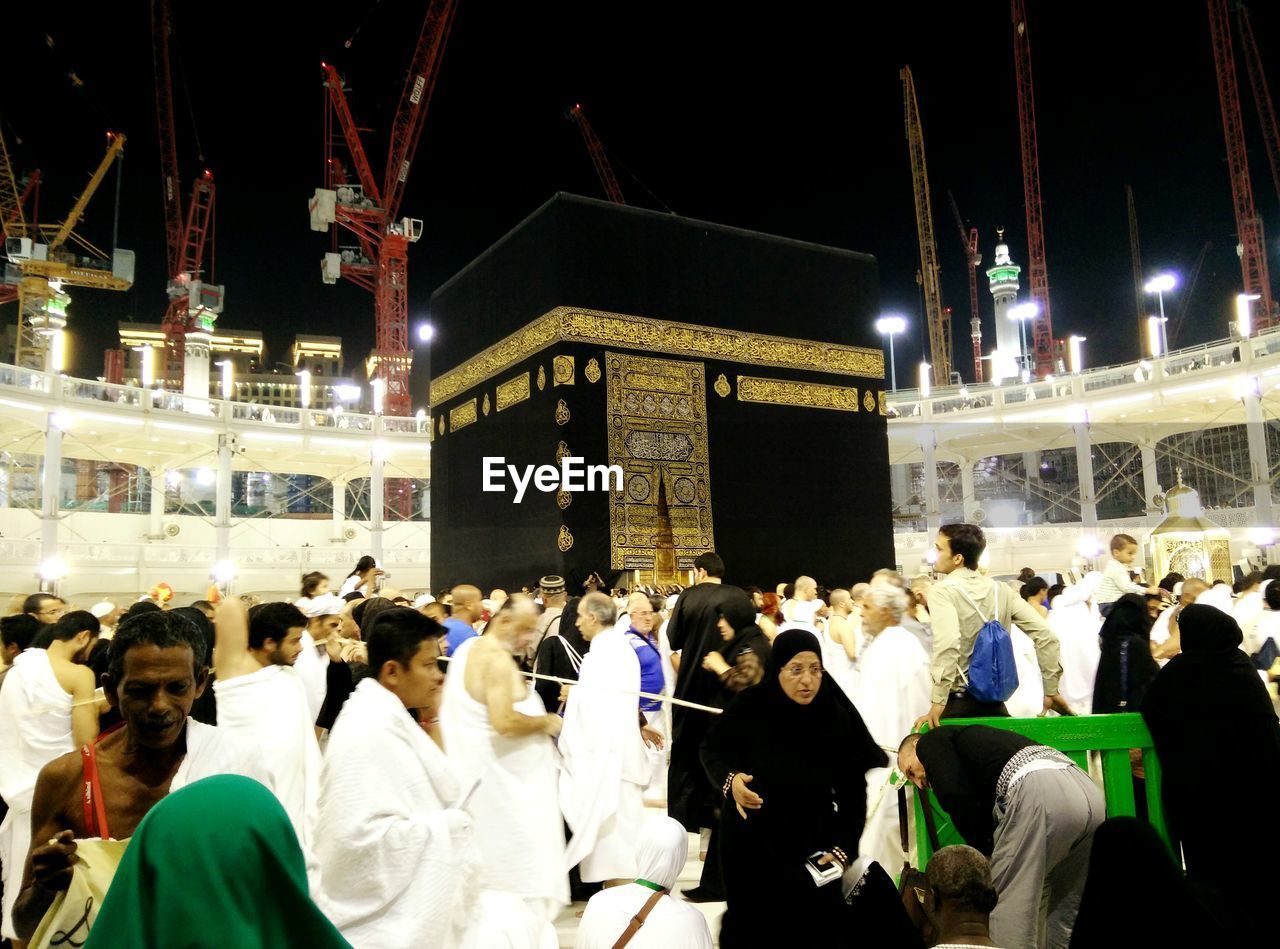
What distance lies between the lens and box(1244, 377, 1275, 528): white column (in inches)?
789

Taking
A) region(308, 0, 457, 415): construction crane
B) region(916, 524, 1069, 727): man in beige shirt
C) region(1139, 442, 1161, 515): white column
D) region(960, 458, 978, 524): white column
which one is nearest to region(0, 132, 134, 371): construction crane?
region(308, 0, 457, 415): construction crane

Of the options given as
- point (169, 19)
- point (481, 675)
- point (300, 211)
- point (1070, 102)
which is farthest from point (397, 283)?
point (481, 675)

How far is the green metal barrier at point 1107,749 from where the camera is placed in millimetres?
3166

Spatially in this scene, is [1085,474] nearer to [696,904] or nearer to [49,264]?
[696,904]

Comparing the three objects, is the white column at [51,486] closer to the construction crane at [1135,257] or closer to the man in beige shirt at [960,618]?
the man in beige shirt at [960,618]

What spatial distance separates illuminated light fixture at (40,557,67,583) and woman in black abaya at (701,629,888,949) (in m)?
18.8

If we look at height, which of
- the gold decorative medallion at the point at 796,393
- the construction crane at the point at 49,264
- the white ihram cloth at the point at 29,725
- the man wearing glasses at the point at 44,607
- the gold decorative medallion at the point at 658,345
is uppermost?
the construction crane at the point at 49,264

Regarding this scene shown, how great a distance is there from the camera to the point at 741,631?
196 inches

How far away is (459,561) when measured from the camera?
15188mm

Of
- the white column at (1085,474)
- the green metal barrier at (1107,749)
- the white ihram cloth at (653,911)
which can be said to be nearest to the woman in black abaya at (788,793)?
the white ihram cloth at (653,911)

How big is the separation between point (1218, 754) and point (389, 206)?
3740 centimetres

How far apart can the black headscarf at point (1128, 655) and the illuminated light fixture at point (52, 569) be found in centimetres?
1884

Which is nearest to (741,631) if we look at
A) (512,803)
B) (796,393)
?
(512,803)

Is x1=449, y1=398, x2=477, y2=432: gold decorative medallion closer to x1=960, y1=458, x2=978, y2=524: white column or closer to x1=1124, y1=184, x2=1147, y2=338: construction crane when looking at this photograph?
x1=960, y1=458, x2=978, y2=524: white column
